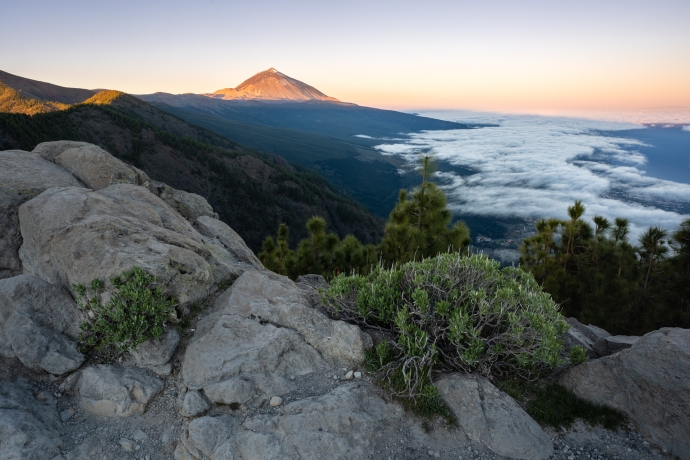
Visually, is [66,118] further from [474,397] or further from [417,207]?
[474,397]

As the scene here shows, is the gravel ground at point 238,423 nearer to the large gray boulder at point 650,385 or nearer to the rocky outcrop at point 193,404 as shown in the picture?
the rocky outcrop at point 193,404

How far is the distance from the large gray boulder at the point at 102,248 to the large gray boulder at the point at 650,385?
275 inches

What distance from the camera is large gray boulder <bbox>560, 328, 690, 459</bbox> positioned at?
4.91 meters

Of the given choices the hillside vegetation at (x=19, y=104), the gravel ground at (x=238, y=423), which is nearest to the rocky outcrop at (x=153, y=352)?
the gravel ground at (x=238, y=423)

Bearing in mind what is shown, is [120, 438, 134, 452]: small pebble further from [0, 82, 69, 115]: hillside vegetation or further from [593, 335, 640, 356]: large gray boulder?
[0, 82, 69, 115]: hillside vegetation

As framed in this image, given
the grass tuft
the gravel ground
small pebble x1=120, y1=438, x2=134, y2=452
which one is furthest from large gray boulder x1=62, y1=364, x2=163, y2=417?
the grass tuft

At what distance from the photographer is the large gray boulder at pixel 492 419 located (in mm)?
4758

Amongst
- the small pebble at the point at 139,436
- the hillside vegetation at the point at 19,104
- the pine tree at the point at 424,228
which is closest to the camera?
the small pebble at the point at 139,436

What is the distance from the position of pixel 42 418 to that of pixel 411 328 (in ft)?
18.0

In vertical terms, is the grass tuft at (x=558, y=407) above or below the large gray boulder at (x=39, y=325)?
below

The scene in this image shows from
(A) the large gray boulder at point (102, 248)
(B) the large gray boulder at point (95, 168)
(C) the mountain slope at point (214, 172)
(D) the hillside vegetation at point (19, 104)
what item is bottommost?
(C) the mountain slope at point (214, 172)

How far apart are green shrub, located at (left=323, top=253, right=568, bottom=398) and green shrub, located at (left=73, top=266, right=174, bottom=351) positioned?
119 inches

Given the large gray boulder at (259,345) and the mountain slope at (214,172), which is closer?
the large gray boulder at (259,345)

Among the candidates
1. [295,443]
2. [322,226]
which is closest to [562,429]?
[295,443]
